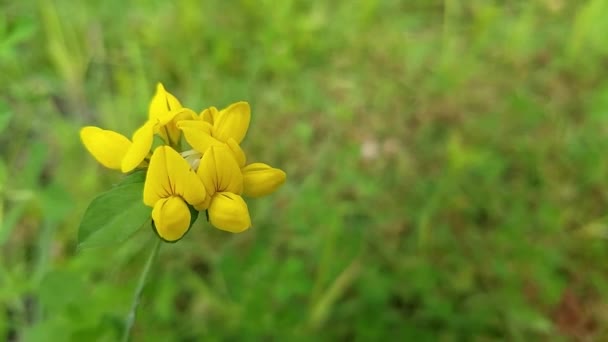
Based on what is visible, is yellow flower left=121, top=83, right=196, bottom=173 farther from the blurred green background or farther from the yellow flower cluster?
the blurred green background

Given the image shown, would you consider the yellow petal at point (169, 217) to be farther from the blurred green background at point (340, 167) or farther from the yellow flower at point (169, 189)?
the blurred green background at point (340, 167)

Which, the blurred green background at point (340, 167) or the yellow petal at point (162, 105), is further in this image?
the blurred green background at point (340, 167)

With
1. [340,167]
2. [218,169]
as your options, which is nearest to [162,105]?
[218,169]

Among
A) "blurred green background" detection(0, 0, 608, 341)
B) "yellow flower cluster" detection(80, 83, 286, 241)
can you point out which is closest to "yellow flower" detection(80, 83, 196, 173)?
"yellow flower cluster" detection(80, 83, 286, 241)

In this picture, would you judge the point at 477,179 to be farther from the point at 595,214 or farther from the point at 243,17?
the point at 243,17

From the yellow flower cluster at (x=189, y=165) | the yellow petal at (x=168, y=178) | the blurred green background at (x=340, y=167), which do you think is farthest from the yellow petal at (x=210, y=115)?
the blurred green background at (x=340, y=167)

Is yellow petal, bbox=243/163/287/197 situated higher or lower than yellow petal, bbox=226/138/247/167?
lower
